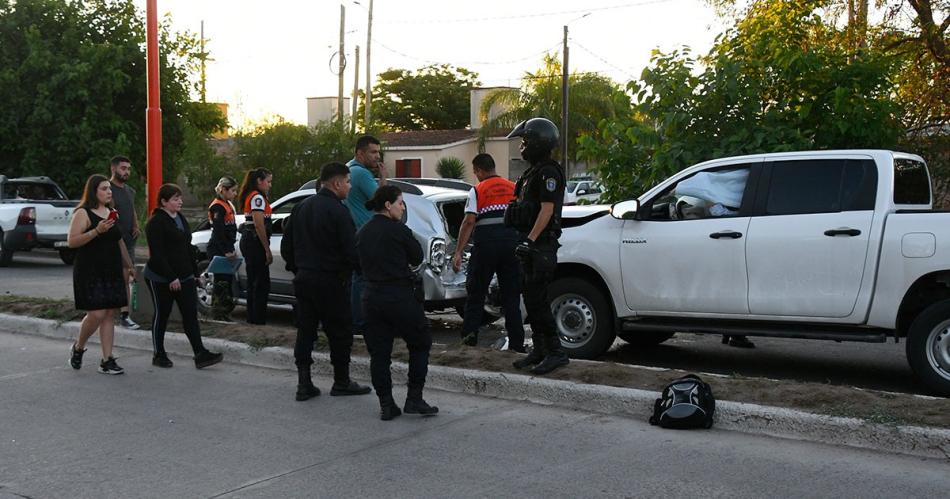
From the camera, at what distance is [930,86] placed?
1764 centimetres

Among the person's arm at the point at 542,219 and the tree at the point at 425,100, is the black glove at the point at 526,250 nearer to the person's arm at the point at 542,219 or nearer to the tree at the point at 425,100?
the person's arm at the point at 542,219

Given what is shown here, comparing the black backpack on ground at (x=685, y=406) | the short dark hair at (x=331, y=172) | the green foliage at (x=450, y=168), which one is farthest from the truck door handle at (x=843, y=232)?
the green foliage at (x=450, y=168)

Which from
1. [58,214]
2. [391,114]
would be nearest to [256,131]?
[58,214]

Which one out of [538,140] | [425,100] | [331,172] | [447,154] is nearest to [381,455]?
[331,172]

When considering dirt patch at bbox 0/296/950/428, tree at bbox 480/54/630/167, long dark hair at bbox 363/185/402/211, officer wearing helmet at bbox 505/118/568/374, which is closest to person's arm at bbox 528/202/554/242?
officer wearing helmet at bbox 505/118/568/374

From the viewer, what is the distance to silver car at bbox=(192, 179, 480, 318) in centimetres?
1018

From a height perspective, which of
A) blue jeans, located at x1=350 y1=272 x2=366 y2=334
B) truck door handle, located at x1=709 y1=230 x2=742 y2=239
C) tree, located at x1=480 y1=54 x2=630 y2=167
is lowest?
blue jeans, located at x1=350 y1=272 x2=366 y2=334

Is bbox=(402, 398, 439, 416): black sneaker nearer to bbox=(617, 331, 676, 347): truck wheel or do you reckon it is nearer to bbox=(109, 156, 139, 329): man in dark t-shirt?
bbox=(617, 331, 676, 347): truck wheel

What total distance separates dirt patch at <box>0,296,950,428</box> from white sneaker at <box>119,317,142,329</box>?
1.17 m

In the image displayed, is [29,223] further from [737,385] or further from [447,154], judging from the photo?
[447,154]

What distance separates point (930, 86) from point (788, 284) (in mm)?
11790

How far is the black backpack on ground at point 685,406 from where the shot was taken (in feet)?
21.2

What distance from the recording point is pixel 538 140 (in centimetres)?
773

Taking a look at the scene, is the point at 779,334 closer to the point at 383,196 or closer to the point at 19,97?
the point at 383,196
